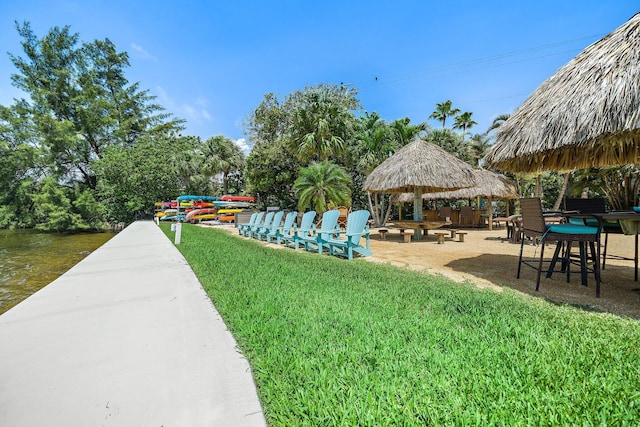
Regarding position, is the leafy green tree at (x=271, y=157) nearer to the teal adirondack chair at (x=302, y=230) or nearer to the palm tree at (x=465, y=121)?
the teal adirondack chair at (x=302, y=230)

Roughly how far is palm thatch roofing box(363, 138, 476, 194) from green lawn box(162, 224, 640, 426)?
7155 mm

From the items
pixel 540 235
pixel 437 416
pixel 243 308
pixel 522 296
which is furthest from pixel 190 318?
pixel 540 235

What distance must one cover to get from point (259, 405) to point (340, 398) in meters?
0.42

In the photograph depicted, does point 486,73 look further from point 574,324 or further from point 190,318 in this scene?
point 190,318

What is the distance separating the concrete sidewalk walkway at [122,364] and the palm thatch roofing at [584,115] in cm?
479

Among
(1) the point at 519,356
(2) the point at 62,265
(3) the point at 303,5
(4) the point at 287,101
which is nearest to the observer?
(1) the point at 519,356

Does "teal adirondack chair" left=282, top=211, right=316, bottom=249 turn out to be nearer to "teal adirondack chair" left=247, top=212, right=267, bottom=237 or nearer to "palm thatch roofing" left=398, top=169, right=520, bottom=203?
"teal adirondack chair" left=247, top=212, right=267, bottom=237

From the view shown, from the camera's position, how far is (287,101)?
24.7 m

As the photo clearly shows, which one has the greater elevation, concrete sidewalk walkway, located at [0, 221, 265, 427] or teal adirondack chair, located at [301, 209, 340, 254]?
teal adirondack chair, located at [301, 209, 340, 254]

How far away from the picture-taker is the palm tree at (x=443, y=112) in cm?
3052

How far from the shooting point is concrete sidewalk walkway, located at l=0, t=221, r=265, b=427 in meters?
1.46

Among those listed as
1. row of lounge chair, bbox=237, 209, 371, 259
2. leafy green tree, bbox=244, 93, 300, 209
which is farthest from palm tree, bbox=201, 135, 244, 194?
row of lounge chair, bbox=237, 209, 371, 259

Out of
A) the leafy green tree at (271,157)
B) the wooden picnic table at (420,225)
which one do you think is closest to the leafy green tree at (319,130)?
the leafy green tree at (271,157)

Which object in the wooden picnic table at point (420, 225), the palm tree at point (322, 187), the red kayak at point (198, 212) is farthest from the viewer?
the red kayak at point (198, 212)
